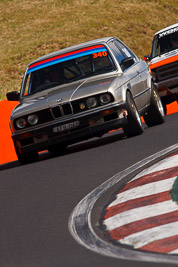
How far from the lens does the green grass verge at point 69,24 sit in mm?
40812

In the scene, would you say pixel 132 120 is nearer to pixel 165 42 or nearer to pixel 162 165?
pixel 162 165

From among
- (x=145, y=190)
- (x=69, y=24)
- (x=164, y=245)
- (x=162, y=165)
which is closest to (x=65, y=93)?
(x=162, y=165)

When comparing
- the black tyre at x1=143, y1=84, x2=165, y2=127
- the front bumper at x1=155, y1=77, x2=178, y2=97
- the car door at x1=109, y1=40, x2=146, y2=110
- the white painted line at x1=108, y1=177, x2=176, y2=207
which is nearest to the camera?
the white painted line at x1=108, y1=177, x2=176, y2=207

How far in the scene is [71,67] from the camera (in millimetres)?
12102

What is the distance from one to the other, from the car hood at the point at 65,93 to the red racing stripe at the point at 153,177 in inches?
114

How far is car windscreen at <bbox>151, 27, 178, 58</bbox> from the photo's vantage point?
1647 cm

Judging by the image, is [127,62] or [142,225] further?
[127,62]

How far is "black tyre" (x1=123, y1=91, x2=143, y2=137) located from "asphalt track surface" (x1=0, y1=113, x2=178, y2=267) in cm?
11

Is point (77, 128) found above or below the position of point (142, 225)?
below

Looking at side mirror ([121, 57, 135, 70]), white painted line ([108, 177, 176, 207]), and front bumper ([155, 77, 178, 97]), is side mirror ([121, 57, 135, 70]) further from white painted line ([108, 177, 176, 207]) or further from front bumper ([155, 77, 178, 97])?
white painted line ([108, 177, 176, 207])

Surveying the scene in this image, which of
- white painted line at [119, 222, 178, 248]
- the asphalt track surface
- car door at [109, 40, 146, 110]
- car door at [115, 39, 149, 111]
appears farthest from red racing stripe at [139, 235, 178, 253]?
car door at [115, 39, 149, 111]

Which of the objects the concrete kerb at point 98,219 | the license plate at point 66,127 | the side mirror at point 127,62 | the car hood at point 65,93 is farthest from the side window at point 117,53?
the concrete kerb at point 98,219

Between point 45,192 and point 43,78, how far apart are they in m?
3.77

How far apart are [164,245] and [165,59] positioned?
10.9m
